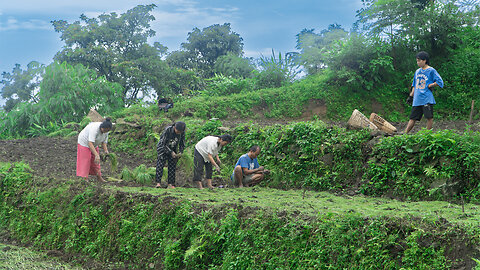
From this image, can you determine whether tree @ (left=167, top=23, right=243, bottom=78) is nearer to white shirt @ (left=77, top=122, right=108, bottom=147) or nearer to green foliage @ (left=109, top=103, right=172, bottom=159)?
green foliage @ (left=109, top=103, right=172, bottom=159)

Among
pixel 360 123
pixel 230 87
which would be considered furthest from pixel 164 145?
pixel 230 87

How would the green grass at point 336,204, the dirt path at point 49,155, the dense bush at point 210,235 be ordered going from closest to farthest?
the dense bush at point 210,235 < the green grass at point 336,204 < the dirt path at point 49,155

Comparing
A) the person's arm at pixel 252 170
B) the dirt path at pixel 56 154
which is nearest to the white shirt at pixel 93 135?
the dirt path at pixel 56 154

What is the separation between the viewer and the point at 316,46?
2678 cm

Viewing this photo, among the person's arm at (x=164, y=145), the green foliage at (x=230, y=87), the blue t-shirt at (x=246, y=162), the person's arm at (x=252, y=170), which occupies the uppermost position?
the green foliage at (x=230, y=87)

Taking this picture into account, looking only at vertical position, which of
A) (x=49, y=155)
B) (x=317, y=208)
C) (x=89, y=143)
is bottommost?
(x=317, y=208)

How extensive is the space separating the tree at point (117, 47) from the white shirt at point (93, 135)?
63.6 ft

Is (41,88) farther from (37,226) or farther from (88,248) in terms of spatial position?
(88,248)

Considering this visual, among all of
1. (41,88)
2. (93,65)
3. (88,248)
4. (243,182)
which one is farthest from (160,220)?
(93,65)

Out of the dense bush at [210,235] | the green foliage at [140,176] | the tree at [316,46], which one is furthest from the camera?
the tree at [316,46]

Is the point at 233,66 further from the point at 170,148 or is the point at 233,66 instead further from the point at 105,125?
the point at 105,125

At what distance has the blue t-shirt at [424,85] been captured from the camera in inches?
383

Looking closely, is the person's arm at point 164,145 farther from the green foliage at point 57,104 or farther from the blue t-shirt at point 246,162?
the green foliage at point 57,104

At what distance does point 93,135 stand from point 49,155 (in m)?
6.32
